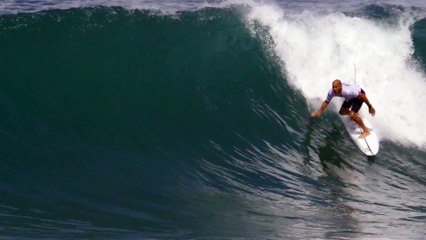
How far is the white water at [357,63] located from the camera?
14.7 metres

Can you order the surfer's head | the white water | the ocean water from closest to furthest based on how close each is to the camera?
the ocean water, the surfer's head, the white water

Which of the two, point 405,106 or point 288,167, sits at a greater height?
point 405,106

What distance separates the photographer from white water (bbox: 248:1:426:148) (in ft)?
48.2

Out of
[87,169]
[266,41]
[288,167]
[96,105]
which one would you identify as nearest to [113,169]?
[87,169]

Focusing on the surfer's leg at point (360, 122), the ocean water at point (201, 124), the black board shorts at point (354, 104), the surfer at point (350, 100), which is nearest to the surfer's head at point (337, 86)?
the surfer at point (350, 100)

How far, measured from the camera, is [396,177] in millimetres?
12562

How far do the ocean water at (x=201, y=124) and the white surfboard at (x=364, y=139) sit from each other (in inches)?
6.6

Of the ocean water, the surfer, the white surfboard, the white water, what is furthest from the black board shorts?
the white water

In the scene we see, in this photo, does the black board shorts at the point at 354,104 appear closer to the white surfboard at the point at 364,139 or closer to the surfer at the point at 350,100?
the surfer at the point at 350,100

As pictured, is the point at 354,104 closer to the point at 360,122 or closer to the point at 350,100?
the point at 350,100

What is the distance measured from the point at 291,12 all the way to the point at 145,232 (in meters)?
11.3

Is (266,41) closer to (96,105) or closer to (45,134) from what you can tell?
(96,105)

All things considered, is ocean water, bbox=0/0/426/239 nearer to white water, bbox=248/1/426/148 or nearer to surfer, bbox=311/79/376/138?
white water, bbox=248/1/426/148

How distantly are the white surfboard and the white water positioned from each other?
0.57 m
